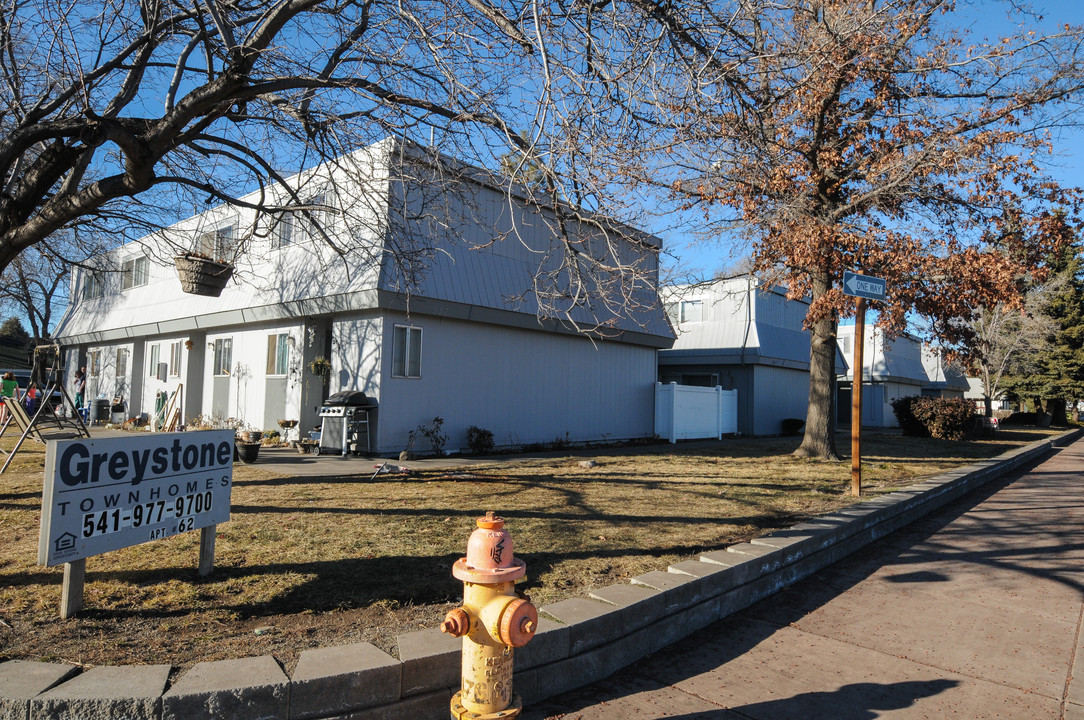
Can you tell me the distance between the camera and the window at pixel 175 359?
760 inches

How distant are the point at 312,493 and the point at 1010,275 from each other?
11884mm

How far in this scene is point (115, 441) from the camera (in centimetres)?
400

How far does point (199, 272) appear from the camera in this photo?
377 inches

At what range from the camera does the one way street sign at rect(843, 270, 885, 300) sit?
9203mm

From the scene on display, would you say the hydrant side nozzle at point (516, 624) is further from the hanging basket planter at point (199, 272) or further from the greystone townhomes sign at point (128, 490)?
the hanging basket planter at point (199, 272)

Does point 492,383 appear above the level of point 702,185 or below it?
below

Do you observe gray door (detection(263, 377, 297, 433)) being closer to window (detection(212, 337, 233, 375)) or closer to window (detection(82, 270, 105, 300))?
window (detection(212, 337, 233, 375))

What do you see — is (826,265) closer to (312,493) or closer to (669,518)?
(669,518)

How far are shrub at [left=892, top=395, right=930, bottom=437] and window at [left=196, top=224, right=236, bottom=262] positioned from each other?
22229 millimetres

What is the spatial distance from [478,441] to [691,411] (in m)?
8.36

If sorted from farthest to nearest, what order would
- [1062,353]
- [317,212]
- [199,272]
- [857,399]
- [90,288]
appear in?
[1062,353] < [90,288] < [317,212] < [857,399] < [199,272]

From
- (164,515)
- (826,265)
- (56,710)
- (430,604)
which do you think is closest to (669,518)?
(430,604)

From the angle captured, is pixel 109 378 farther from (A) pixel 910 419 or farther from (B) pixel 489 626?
(A) pixel 910 419

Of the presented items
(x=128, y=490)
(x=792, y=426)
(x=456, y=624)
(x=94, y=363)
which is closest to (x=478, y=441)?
(x=128, y=490)
